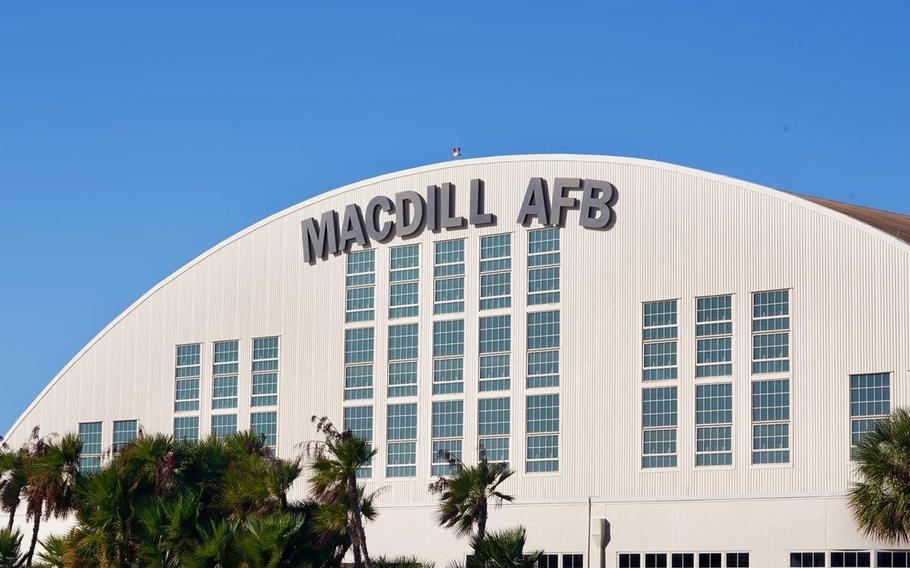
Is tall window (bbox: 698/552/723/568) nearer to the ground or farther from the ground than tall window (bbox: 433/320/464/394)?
nearer to the ground

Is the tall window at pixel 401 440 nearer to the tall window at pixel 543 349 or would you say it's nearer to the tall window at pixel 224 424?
the tall window at pixel 543 349

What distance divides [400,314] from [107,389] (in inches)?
701

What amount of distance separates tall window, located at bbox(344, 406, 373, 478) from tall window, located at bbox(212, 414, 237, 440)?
251 inches

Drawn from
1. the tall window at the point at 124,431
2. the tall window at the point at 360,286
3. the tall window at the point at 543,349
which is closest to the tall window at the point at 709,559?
the tall window at the point at 543,349

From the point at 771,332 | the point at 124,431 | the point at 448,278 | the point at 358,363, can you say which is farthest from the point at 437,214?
the point at 124,431

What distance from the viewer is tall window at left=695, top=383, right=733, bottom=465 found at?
56938 millimetres

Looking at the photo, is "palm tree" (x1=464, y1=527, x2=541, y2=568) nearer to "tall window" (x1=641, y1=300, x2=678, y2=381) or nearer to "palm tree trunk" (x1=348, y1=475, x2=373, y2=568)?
"palm tree trunk" (x1=348, y1=475, x2=373, y2=568)

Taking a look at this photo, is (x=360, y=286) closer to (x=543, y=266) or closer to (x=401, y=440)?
(x=401, y=440)

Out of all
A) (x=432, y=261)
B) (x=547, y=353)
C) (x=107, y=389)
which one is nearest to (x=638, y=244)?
(x=547, y=353)

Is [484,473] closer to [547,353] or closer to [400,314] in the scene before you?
[547,353]

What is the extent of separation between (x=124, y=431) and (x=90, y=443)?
2390 millimetres

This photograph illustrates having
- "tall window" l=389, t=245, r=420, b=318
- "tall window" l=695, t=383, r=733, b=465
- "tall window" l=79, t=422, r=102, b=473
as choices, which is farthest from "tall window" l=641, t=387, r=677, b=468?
"tall window" l=79, t=422, r=102, b=473

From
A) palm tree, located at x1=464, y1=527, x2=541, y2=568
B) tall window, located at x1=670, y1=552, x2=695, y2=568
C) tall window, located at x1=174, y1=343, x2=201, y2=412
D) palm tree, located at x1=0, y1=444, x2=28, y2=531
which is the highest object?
tall window, located at x1=174, y1=343, x2=201, y2=412

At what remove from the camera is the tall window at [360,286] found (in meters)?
68.1
